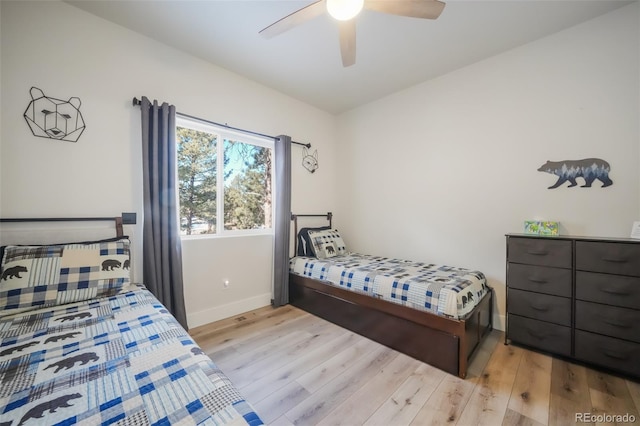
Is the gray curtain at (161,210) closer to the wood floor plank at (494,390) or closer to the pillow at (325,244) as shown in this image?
the pillow at (325,244)

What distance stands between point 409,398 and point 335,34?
2.79 meters

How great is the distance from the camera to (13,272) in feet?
4.72

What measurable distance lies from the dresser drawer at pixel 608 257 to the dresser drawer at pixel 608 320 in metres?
0.26

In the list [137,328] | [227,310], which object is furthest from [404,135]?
[137,328]

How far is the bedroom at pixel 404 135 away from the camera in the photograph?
5.87 feet

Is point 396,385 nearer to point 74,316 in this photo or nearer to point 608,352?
point 608,352

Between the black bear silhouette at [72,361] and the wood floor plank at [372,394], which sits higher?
the black bear silhouette at [72,361]

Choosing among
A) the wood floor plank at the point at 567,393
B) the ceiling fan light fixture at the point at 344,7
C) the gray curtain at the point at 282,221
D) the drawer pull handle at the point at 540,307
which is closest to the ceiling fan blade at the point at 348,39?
the ceiling fan light fixture at the point at 344,7

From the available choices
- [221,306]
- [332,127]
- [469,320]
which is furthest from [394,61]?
[221,306]

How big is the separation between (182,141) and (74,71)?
86 centimetres

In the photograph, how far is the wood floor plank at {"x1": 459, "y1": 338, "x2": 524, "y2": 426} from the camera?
142 cm

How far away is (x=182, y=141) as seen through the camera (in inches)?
98.8

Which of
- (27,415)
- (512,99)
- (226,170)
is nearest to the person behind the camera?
(27,415)

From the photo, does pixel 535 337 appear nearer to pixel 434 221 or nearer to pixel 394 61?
pixel 434 221
